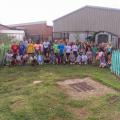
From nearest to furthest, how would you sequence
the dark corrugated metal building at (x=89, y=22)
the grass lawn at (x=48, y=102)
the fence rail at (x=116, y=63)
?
the grass lawn at (x=48, y=102), the fence rail at (x=116, y=63), the dark corrugated metal building at (x=89, y=22)

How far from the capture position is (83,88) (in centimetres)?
1407

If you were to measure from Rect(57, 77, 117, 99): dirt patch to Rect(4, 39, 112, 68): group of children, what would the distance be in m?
5.49

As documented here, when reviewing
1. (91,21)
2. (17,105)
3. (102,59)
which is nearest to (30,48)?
(102,59)

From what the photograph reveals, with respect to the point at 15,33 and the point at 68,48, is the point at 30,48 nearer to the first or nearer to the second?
Answer: the point at 68,48

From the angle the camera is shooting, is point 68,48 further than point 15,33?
No

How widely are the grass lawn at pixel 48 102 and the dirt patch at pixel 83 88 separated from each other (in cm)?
31

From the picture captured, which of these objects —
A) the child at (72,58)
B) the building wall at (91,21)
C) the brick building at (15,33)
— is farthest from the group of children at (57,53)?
the building wall at (91,21)

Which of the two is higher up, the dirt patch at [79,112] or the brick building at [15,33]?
the brick building at [15,33]

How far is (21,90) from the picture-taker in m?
13.4

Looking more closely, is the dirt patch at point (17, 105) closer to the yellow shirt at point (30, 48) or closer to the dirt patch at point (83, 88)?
the dirt patch at point (83, 88)

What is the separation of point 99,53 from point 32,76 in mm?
5472

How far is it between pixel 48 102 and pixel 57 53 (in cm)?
1012

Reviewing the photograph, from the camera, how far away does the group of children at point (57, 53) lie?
818 inches

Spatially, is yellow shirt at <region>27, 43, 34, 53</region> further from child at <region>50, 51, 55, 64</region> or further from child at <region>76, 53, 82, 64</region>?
child at <region>76, 53, 82, 64</region>
